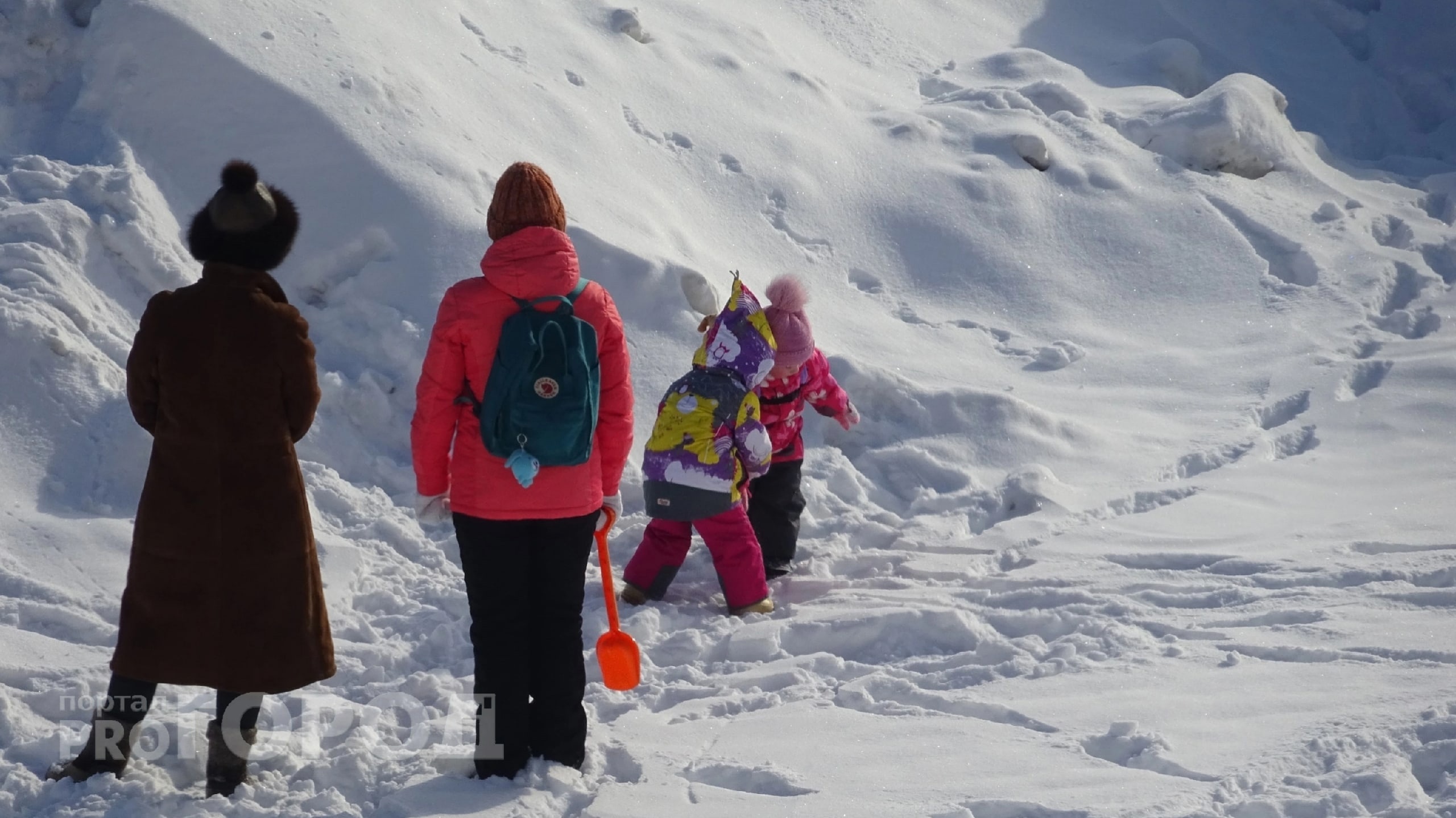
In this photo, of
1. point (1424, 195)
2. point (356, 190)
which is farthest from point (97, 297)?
point (1424, 195)

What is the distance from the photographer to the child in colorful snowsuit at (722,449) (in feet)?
17.5

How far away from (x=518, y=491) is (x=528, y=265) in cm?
61

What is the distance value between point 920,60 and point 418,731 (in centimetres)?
917

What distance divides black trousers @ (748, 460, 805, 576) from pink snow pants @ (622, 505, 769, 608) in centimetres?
38

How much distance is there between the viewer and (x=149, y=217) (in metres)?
6.48

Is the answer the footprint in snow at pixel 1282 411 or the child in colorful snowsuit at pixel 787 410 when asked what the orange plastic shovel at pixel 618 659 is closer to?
the child in colorful snowsuit at pixel 787 410

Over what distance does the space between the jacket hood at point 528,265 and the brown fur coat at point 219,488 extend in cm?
54

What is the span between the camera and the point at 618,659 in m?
4.23

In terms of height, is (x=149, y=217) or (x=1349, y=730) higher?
(x=149, y=217)

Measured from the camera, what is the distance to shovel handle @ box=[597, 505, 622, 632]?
393 cm

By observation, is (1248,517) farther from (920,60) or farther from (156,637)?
(920,60)

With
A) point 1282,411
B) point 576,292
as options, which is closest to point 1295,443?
point 1282,411

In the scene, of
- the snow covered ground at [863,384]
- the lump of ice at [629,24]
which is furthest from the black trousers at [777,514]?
the lump of ice at [629,24]

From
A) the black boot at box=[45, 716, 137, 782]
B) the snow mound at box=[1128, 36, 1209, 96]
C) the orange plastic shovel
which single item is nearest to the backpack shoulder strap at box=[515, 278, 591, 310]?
the orange plastic shovel
